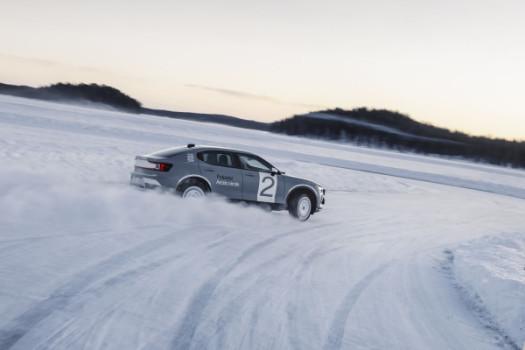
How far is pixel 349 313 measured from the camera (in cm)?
607

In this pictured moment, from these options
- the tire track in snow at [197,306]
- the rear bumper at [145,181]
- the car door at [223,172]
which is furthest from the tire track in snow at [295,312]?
the rear bumper at [145,181]

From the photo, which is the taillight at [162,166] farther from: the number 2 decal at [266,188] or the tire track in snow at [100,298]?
the tire track in snow at [100,298]

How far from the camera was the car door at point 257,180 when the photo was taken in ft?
39.6

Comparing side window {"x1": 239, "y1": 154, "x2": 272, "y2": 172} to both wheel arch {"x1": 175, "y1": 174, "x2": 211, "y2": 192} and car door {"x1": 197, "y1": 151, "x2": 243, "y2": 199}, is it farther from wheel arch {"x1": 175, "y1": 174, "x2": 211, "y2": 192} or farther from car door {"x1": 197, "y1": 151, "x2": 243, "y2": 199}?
wheel arch {"x1": 175, "y1": 174, "x2": 211, "y2": 192}

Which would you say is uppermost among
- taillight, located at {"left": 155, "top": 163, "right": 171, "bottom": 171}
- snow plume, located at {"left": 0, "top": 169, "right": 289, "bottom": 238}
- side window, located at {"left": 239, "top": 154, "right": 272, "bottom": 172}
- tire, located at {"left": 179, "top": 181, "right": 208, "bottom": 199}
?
side window, located at {"left": 239, "top": 154, "right": 272, "bottom": 172}

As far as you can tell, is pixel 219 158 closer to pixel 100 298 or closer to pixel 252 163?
pixel 252 163

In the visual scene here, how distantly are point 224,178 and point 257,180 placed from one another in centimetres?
84

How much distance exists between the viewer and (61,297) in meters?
A: 5.29

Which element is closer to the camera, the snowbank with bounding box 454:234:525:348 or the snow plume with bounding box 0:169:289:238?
the snowbank with bounding box 454:234:525:348

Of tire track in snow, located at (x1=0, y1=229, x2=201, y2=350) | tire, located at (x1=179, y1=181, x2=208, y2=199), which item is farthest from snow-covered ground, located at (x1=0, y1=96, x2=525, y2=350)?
tire, located at (x1=179, y1=181, x2=208, y2=199)

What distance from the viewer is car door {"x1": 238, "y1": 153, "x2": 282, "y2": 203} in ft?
39.6

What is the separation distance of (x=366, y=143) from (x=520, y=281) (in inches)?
4391

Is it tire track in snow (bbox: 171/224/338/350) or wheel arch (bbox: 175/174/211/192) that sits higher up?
wheel arch (bbox: 175/174/211/192)

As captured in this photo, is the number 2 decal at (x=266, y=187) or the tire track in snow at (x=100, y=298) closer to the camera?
the tire track in snow at (x=100, y=298)
